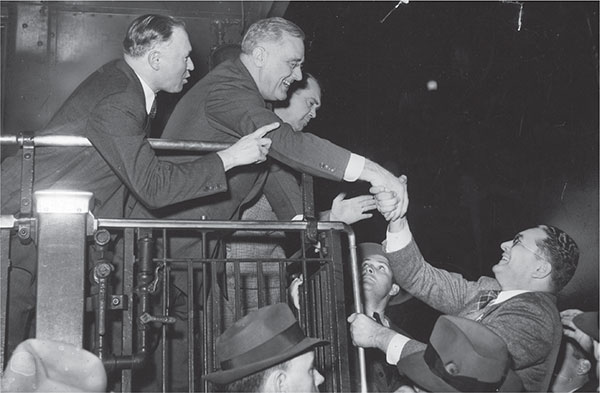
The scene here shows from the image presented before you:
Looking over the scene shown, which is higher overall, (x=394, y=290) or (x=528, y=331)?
(x=394, y=290)

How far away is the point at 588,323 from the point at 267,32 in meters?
2.28

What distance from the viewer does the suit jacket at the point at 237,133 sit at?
3238 millimetres

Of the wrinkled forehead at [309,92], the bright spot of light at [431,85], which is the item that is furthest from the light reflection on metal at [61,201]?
the bright spot of light at [431,85]

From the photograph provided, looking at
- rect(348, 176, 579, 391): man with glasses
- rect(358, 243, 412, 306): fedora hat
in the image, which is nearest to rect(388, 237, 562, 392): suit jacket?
rect(348, 176, 579, 391): man with glasses

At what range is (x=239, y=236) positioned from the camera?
3768mm

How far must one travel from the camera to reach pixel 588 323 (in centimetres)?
326

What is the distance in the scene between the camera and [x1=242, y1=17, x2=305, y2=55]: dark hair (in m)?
3.69

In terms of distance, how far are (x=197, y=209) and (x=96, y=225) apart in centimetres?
71

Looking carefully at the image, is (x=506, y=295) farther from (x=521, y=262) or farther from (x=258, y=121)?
(x=258, y=121)

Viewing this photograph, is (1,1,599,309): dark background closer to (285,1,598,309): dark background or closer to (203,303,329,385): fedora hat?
(285,1,598,309): dark background

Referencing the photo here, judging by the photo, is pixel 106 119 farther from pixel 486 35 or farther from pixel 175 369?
pixel 486 35

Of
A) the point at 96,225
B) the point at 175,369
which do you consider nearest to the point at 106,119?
the point at 96,225

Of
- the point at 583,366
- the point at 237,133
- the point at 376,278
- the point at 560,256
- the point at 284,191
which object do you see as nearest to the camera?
the point at 560,256

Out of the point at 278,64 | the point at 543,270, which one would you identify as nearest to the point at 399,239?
the point at 543,270
